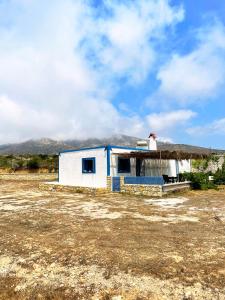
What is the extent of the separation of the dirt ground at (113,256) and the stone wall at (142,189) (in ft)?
18.5

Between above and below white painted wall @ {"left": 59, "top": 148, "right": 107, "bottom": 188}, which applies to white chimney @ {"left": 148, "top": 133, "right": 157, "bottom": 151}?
above

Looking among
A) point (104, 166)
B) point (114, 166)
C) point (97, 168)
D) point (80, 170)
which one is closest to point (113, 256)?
point (104, 166)

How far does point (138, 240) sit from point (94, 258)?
1734mm

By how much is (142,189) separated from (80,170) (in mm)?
6439

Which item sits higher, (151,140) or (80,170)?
(151,140)

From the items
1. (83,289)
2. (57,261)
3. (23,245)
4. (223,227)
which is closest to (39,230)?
(23,245)

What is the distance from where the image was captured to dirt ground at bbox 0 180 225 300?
498 centimetres

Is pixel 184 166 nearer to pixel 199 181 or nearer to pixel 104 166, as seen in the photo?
pixel 199 181

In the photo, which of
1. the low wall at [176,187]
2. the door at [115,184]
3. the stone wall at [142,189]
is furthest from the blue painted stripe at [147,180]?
the door at [115,184]

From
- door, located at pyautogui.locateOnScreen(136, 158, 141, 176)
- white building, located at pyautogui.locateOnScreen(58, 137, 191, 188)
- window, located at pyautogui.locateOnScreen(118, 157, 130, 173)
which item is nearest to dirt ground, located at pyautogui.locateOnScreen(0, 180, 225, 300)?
white building, located at pyautogui.locateOnScreen(58, 137, 191, 188)

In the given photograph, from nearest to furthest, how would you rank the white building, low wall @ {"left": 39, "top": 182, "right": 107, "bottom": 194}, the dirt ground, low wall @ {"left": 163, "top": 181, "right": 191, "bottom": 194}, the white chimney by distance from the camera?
the dirt ground → low wall @ {"left": 163, "top": 181, "right": 191, "bottom": 194} → low wall @ {"left": 39, "top": 182, "right": 107, "bottom": 194} → the white building → the white chimney

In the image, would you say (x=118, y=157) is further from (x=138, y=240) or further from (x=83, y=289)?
(x=83, y=289)

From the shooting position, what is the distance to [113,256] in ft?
21.3

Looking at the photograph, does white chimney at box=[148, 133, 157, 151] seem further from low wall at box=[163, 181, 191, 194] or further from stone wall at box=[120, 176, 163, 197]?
stone wall at box=[120, 176, 163, 197]
